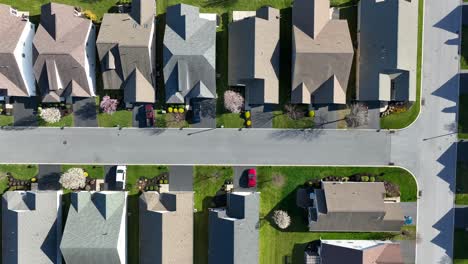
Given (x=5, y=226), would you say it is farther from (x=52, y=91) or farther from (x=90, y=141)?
(x=52, y=91)

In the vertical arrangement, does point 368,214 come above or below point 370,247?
above

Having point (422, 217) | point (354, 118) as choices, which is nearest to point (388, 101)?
point (354, 118)

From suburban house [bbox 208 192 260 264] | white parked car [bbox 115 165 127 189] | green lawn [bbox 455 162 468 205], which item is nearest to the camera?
suburban house [bbox 208 192 260 264]

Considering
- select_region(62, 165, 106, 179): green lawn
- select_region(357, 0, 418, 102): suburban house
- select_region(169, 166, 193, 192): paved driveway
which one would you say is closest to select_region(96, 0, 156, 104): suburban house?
select_region(169, 166, 193, 192): paved driveway

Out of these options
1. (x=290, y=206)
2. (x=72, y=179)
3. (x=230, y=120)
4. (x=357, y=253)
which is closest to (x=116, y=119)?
(x=72, y=179)

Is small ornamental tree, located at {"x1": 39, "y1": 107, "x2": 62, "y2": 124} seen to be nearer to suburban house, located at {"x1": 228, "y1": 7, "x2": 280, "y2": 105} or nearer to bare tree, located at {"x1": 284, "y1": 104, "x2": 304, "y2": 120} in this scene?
suburban house, located at {"x1": 228, "y1": 7, "x2": 280, "y2": 105}

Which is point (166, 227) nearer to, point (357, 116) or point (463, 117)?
point (357, 116)

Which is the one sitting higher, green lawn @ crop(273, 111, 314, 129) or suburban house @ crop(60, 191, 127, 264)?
green lawn @ crop(273, 111, 314, 129)
